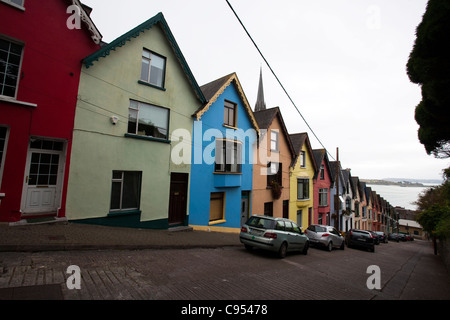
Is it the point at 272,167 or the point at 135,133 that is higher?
the point at 135,133

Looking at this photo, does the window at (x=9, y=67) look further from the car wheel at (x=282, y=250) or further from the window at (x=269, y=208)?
the window at (x=269, y=208)

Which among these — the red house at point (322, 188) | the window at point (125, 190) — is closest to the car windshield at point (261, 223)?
the window at point (125, 190)

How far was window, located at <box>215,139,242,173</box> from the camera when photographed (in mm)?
15032

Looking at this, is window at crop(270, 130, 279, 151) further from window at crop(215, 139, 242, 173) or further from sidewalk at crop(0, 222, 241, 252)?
sidewalk at crop(0, 222, 241, 252)

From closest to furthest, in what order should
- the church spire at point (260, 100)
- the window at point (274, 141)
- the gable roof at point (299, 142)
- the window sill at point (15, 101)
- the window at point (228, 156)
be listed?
the window sill at point (15, 101) < the window at point (228, 156) < the window at point (274, 141) < the gable roof at point (299, 142) < the church spire at point (260, 100)

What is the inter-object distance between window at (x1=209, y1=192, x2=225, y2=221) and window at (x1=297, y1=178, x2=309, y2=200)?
1051cm

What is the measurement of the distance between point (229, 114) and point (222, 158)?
3329mm

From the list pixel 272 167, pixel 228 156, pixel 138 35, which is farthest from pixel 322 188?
pixel 138 35

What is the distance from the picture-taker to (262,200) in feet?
59.9

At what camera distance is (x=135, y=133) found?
11.1 metres

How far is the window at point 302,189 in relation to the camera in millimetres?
22766

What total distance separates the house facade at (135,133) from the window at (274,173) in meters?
8.47

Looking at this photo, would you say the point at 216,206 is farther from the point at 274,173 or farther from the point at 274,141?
the point at 274,141

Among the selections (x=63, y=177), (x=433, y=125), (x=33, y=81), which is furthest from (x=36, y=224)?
(x=433, y=125)
